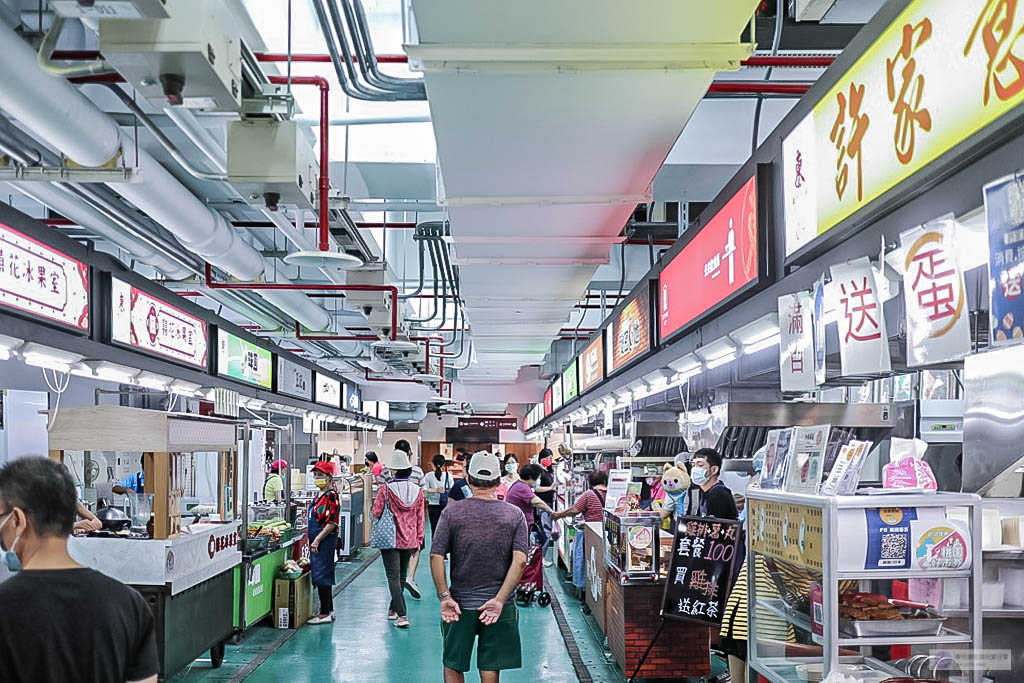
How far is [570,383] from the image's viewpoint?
16656mm

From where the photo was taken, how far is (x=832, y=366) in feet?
15.0

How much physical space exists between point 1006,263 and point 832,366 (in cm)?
204

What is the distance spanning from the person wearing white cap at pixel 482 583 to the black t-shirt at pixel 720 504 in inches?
69.3

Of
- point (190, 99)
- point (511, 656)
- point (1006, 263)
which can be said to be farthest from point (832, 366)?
point (190, 99)

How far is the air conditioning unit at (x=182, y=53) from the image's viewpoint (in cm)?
340

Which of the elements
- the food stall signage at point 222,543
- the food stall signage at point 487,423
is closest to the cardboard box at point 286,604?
→ the food stall signage at point 222,543

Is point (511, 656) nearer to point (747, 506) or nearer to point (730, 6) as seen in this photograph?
point (747, 506)

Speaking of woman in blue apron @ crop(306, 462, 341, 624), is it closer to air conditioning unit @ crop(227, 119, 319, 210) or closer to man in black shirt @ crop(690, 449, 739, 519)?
man in black shirt @ crop(690, 449, 739, 519)

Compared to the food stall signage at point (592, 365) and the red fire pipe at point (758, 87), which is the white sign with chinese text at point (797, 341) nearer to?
the red fire pipe at point (758, 87)

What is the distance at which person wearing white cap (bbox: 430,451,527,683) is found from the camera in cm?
578

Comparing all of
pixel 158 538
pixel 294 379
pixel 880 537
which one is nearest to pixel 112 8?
pixel 880 537

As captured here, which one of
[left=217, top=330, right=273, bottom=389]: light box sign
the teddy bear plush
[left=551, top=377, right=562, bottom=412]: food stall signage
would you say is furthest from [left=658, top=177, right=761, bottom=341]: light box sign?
[left=551, top=377, right=562, bottom=412]: food stall signage

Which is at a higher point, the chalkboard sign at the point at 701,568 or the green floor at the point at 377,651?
the chalkboard sign at the point at 701,568

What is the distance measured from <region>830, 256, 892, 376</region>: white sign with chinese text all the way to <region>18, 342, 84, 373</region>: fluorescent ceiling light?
552 cm
